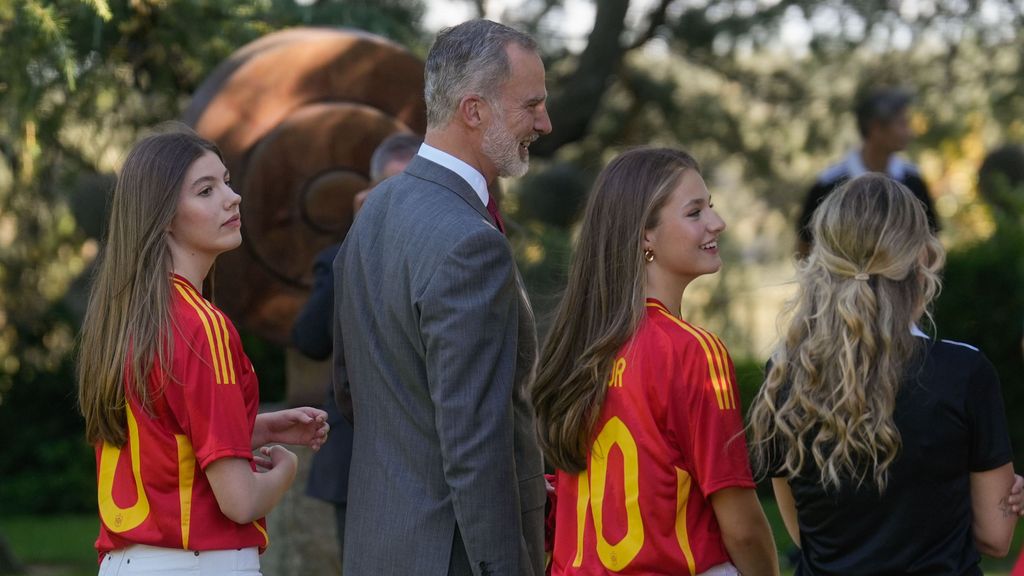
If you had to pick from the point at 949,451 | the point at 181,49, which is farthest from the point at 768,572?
the point at 181,49

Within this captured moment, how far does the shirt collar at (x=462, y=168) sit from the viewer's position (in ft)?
10.0

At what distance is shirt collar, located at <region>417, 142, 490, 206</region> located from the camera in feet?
10.0

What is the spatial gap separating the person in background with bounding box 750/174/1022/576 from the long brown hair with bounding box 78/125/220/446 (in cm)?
137

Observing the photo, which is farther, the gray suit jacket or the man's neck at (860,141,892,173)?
the man's neck at (860,141,892,173)

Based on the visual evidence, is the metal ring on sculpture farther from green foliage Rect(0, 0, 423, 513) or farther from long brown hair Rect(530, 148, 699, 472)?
long brown hair Rect(530, 148, 699, 472)

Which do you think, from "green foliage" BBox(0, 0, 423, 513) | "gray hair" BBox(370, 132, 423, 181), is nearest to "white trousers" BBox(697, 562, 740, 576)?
"green foliage" BBox(0, 0, 423, 513)

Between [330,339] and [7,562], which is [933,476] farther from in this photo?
[7,562]

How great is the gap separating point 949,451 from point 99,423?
180cm

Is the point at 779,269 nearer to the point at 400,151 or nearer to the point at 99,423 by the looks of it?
the point at 400,151

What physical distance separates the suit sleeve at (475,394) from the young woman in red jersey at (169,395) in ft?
1.47

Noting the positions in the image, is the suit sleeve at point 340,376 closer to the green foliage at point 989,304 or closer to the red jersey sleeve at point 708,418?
the red jersey sleeve at point 708,418

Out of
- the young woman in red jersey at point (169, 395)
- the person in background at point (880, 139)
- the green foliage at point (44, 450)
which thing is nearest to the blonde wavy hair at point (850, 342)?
the young woman in red jersey at point (169, 395)

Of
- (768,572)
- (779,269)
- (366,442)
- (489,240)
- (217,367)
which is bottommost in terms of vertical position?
(779,269)

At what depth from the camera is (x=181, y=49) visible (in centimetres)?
688
